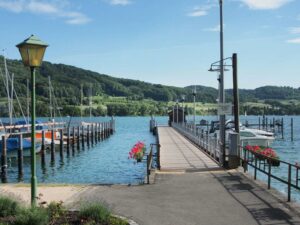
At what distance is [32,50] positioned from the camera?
1110 cm

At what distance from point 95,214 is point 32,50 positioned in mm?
4284

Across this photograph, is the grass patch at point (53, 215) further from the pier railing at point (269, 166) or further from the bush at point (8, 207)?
the pier railing at point (269, 166)

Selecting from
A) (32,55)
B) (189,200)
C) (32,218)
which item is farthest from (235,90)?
(32,218)

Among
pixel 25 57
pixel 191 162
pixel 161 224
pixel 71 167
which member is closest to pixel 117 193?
pixel 161 224

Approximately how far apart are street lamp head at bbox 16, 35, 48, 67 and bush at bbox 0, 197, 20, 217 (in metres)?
3.25

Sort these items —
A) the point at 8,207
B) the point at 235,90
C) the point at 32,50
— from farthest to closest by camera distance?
the point at 235,90 < the point at 32,50 < the point at 8,207

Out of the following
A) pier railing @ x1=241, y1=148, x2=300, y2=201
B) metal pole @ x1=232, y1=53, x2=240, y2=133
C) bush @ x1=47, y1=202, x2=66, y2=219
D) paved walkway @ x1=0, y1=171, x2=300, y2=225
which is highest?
metal pole @ x1=232, y1=53, x2=240, y2=133

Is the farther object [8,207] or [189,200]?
[189,200]

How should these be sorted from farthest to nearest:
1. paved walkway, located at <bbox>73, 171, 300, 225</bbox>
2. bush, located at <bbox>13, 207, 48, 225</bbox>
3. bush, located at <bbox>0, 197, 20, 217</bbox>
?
paved walkway, located at <bbox>73, 171, 300, 225</bbox> → bush, located at <bbox>0, 197, 20, 217</bbox> → bush, located at <bbox>13, 207, 48, 225</bbox>

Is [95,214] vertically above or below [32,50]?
below

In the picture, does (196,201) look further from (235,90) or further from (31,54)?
(235,90)

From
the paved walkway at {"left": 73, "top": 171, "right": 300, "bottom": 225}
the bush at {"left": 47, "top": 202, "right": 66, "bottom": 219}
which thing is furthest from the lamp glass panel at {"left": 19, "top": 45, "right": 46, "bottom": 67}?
the paved walkway at {"left": 73, "top": 171, "right": 300, "bottom": 225}

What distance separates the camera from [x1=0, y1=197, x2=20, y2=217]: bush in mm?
9962

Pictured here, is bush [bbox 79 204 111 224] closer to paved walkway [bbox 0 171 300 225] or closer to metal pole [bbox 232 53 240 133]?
paved walkway [bbox 0 171 300 225]
